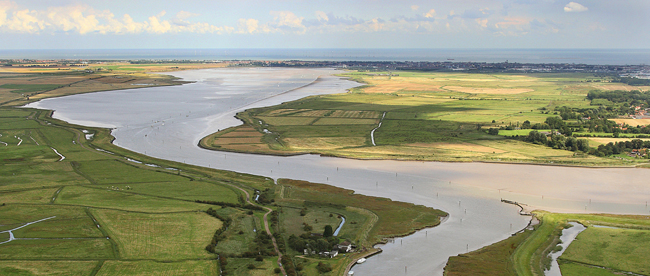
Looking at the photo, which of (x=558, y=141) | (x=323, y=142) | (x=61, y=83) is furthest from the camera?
(x=61, y=83)

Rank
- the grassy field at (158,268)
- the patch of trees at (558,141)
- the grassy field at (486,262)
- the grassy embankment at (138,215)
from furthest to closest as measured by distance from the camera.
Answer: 1. the patch of trees at (558,141)
2. the grassy embankment at (138,215)
3. the grassy field at (486,262)
4. the grassy field at (158,268)

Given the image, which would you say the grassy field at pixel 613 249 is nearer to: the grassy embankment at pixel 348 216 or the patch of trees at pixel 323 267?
the grassy embankment at pixel 348 216

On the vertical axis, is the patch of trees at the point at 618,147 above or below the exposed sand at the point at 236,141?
above

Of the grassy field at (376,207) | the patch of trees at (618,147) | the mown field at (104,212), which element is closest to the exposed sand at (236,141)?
the mown field at (104,212)

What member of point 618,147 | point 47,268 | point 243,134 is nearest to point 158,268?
point 47,268

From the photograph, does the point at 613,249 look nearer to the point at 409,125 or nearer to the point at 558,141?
the point at 558,141

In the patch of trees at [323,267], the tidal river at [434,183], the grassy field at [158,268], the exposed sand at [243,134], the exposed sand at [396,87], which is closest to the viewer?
the grassy field at [158,268]

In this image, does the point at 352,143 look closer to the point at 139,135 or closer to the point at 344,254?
the point at 139,135
